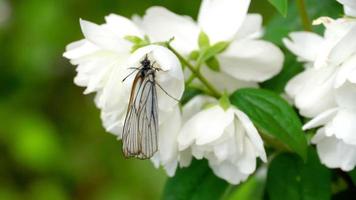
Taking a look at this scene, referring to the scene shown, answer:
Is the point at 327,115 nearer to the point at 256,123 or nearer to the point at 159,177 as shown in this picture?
the point at 256,123

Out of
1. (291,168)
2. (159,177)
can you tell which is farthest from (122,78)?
(159,177)

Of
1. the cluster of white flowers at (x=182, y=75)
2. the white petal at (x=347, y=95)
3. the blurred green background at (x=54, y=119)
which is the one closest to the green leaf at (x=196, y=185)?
the cluster of white flowers at (x=182, y=75)

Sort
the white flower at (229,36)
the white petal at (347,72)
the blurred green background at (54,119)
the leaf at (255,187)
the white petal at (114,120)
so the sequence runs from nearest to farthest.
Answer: the white petal at (347,72) → the white petal at (114,120) → the white flower at (229,36) → the leaf at (255,187) → the blurred green background at (54,119)

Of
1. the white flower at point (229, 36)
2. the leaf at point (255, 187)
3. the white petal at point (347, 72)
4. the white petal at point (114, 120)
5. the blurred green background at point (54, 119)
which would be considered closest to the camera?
the white petal at point (347, 72)

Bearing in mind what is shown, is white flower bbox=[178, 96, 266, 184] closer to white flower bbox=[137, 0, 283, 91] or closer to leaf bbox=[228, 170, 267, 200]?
white flower bbox=[137, 0, 283, 91]

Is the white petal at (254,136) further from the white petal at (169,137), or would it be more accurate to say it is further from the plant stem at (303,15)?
the plant stem at (303,15)

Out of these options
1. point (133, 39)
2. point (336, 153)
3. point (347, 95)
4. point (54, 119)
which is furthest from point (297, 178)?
point (54, 119)

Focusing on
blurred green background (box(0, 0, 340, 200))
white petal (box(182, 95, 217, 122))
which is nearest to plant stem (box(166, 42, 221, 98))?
white petal (box(182, 95, 217, 122))
